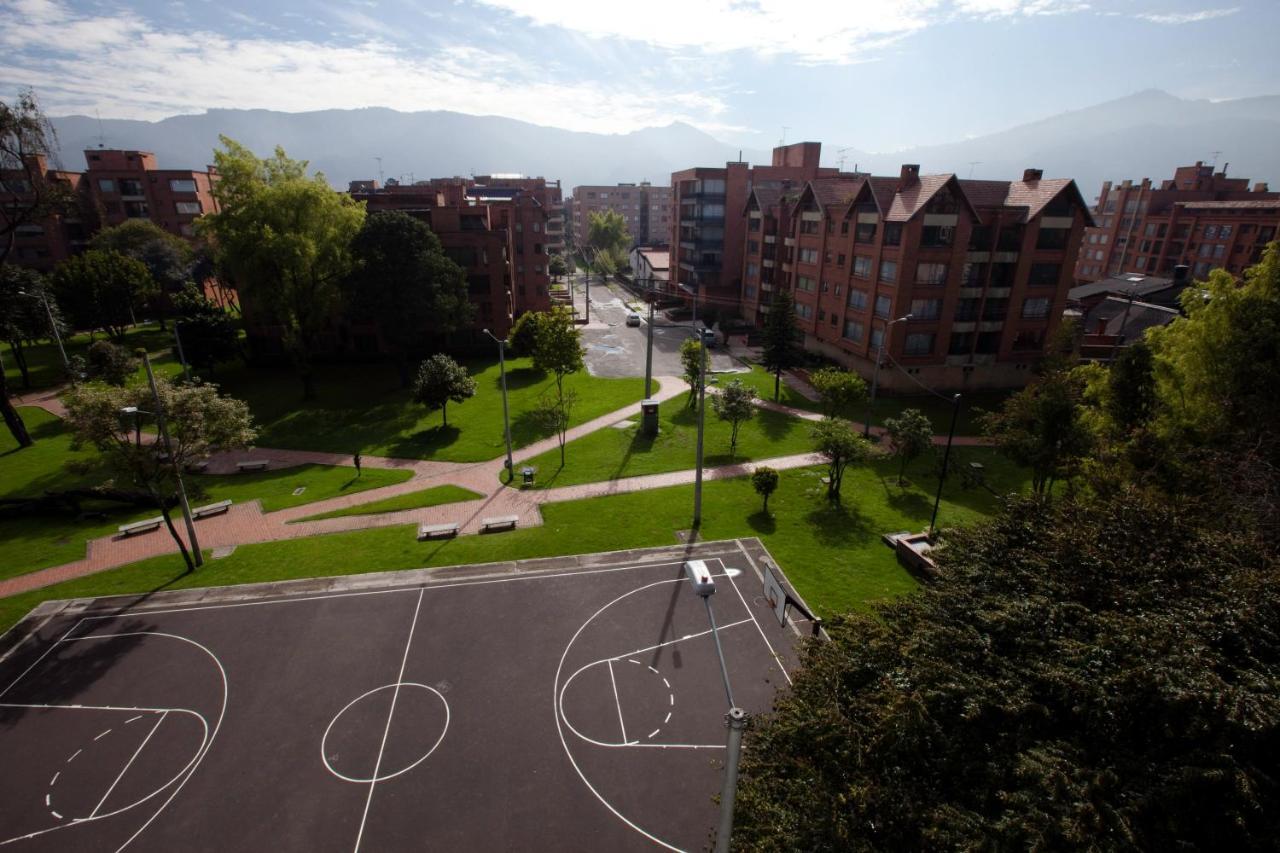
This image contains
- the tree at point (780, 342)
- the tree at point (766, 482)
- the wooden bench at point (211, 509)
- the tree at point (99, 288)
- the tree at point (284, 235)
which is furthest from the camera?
the tree at point (99, 288)

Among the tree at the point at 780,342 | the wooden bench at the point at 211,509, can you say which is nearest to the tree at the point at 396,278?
the wooden bench at the point at 211,509

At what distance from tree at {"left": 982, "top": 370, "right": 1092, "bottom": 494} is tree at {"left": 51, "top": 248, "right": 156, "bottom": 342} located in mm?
79891

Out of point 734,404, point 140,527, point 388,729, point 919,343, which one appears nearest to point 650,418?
point 734,404

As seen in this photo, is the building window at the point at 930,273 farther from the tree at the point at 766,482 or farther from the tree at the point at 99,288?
the tree at the point at 99,288

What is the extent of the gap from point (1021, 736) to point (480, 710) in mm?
15270

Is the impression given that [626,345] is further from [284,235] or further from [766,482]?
[766,482]

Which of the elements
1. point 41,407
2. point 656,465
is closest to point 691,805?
point 656,465

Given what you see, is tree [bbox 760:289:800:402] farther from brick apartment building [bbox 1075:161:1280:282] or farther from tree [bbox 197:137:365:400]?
brick apartment building [bbox 1075:161:1280:282]

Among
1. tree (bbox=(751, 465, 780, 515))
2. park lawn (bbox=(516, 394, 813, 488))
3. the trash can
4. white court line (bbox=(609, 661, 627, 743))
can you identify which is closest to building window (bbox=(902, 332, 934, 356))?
park lawn (bbox=(516, 394, 813, 488))

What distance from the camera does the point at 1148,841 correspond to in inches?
342

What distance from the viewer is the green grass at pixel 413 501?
107 feet

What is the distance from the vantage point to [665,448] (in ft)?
136

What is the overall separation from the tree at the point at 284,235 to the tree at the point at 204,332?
5783 mm

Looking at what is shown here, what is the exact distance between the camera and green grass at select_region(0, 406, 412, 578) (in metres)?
28.7
